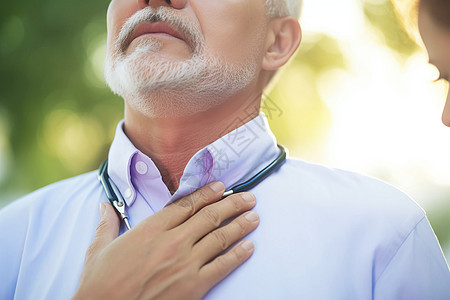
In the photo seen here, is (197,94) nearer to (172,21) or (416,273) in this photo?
(172,21)

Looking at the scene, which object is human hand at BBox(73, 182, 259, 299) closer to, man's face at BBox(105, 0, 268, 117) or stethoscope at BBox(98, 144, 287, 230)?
stethoscope at BBox(98, 144, 287, 230)

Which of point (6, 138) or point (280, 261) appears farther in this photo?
point (6, 138)

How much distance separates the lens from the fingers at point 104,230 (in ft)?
5.41

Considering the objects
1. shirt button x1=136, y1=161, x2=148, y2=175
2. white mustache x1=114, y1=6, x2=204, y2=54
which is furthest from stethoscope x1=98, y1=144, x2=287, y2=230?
white mustache x1=114, y1=6, x2=204, y2=54

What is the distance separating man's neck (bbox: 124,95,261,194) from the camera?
6.76 feet

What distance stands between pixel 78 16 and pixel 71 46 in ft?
1.79

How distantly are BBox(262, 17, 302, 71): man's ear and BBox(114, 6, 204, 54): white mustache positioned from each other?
18.1 inches

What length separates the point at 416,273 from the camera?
5.26 ft

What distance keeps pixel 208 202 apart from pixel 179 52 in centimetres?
68

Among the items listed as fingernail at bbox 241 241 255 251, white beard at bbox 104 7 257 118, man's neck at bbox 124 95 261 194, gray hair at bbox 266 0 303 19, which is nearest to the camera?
fingernail at bbox 241 241 255 251

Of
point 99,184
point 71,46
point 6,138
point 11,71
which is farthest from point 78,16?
point 99,184

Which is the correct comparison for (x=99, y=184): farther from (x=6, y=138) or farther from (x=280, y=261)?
(x=6, y=138)

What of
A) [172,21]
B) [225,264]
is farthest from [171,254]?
[172,21]

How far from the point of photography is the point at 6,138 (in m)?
7.61
